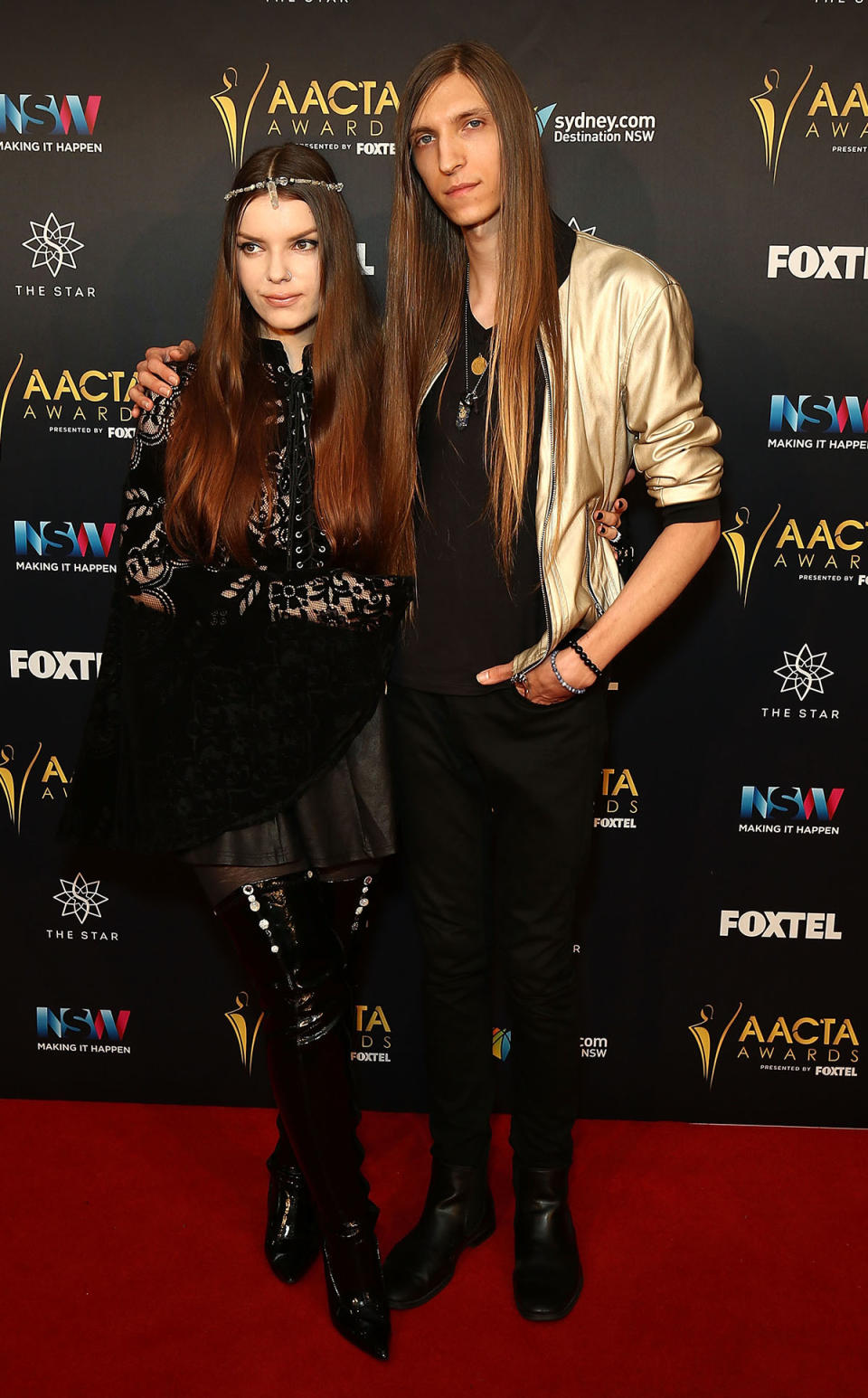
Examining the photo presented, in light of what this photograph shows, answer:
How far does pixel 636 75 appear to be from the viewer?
2107 mm

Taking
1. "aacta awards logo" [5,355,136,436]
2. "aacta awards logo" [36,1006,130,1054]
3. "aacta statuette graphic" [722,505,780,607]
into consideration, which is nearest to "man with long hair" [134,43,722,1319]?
"aacta awards logo" [5,355,136,436]

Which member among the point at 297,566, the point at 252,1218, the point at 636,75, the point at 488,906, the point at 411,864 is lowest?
the point at 252,1218

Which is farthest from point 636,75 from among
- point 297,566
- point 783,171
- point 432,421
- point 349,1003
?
point 349,1003

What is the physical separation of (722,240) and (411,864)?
1374mm

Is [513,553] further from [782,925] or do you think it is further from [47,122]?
[47,122]

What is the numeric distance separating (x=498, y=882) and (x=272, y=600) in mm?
674

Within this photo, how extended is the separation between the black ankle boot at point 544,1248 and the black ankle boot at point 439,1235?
3.5 inches

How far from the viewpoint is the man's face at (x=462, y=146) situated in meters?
1.68

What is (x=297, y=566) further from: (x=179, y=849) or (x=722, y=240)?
(x=722, y=240)

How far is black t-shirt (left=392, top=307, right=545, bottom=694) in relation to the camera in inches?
71.3

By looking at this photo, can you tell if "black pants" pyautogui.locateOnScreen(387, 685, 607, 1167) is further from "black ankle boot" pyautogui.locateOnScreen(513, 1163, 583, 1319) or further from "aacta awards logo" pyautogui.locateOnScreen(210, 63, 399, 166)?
"aacta awards logo" pyautogui.locateOnScreen(210, 63, 399, 166)

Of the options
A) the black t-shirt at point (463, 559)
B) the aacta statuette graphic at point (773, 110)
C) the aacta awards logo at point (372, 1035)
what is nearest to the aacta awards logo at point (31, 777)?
the aacta awards logo at point (372, 1035)

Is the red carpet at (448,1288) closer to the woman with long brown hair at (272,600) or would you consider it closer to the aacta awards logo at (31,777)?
the woman with long brown hair at (272,600)

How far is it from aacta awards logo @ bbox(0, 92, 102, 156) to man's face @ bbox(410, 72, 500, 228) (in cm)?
86
